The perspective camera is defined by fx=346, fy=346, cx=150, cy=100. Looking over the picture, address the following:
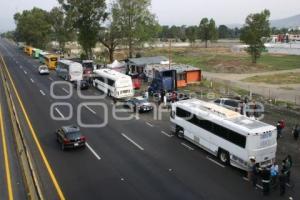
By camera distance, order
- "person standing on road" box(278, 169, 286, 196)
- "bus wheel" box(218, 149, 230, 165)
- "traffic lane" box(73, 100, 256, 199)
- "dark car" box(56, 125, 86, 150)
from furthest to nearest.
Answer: "dark car" box(56, 125, 86, 150), "bus wheel" box(218, 149, 230, 165), "traffic lane" box(73, 100, 256, 199), "person standing on road" box(278, 169, 286, 196)

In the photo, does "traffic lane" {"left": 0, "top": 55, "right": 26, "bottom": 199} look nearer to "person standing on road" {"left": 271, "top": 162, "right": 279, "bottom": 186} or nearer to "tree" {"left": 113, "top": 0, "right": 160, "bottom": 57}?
"person standing on road" {"left": 271, "top": 162, "right": 279, "bottom": 186}

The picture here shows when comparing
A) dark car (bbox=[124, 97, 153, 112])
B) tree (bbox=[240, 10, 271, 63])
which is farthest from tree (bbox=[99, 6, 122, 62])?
dark car (bbox=[124, 97, 153, 112])

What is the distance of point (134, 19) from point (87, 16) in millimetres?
10518

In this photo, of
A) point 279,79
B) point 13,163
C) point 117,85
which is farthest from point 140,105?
point 279,79

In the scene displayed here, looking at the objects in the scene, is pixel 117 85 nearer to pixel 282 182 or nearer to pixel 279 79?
pixel 282 182

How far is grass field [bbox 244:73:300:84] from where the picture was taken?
5621 cm

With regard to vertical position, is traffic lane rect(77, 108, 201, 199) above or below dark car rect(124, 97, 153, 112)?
below

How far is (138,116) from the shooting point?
37.2m

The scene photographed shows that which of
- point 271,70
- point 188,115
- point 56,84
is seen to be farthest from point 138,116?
point 271,70

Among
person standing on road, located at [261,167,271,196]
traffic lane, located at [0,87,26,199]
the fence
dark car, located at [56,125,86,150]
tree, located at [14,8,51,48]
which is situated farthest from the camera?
tree, located at [14,8,51,48]

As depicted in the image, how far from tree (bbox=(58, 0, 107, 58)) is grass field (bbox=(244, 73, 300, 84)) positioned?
1401 inches

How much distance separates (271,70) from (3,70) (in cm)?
5809

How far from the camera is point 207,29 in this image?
136 meters

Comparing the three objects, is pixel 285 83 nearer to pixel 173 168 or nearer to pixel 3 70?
pixel 173 168
